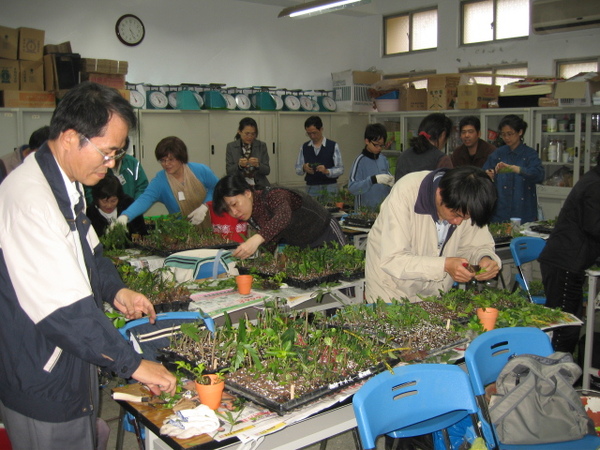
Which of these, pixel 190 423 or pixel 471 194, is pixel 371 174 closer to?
pixel 471 194

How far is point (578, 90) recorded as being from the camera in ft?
21.9

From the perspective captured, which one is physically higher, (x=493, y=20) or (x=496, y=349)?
(x=493, y=20)

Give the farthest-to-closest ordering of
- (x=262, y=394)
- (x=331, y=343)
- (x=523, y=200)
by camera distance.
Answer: (x=523, y=200) → (x=331, y=343) → (x=262, y=394)

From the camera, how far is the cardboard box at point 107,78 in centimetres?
680

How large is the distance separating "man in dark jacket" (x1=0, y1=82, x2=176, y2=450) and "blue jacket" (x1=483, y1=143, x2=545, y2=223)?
445cm

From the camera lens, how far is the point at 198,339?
2.12 m

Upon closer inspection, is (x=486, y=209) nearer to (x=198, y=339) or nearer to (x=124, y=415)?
(x=198, y=339)

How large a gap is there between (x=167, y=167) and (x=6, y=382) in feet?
10.8

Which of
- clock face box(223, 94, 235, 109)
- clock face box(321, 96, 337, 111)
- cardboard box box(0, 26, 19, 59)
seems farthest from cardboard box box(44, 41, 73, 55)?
clock face box(321, 96, 337, 111)

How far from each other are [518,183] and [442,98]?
3260mm

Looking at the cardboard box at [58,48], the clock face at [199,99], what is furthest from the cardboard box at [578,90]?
the cardboard box at [58,48]

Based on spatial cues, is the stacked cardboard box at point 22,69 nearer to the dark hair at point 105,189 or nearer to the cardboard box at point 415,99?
the dark hair at point 105,189

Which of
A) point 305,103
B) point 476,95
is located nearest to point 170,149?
→ point 305,103

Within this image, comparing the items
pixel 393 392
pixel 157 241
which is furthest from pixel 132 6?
pixel 393 392
